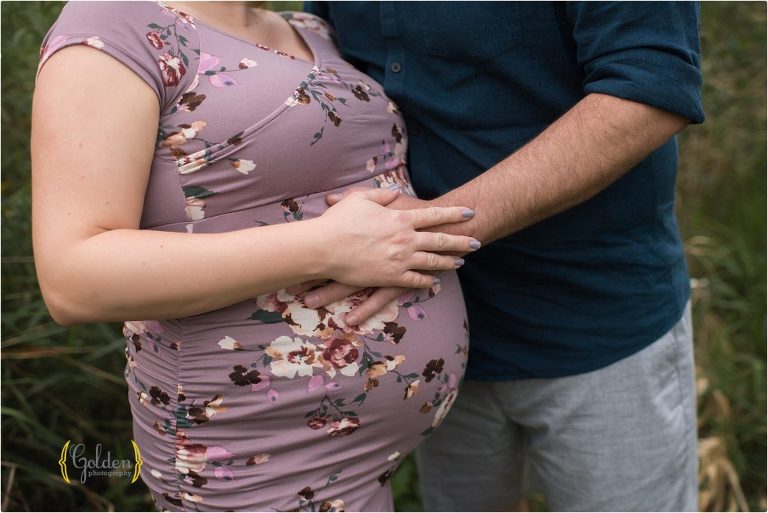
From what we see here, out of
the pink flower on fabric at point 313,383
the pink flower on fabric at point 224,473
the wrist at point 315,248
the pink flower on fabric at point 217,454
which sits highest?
the wrist at point 315,248

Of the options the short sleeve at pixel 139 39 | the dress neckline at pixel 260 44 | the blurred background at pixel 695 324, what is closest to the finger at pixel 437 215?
the dress neckline at pixel 260 44

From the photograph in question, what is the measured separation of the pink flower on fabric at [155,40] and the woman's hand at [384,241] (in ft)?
1.23

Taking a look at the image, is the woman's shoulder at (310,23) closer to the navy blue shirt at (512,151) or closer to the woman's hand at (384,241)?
the navy blue shirt at (512,151)

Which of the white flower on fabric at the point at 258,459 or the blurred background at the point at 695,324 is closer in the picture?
the white flower on fabric at the point at 258,459

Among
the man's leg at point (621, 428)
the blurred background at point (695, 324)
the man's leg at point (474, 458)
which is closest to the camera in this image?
the man's leg at point (621, 428)

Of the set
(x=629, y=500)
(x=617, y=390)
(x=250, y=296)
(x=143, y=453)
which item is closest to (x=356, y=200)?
(x=250, y=296)

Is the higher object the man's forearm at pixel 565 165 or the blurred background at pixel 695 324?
the man's forearm at pixel 565 165

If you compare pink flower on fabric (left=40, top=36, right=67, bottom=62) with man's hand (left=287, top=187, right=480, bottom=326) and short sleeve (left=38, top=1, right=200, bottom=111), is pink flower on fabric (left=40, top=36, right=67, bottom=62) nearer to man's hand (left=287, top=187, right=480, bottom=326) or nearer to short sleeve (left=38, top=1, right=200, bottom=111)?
short sleeve (left=38, top=1, right=200, bottom=111)

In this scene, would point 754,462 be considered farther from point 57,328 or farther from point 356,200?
point 57,328

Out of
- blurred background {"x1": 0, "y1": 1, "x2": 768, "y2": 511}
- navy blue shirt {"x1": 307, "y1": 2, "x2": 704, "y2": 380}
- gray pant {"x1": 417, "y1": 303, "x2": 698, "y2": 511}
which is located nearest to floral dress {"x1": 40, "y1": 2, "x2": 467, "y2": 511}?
navy blue shirt {"x1": 307, "y1": 2, "x2": 704, "y2": 380}

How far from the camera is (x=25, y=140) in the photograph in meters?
2.21

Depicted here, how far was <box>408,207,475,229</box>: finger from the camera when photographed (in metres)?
Result: 1.42

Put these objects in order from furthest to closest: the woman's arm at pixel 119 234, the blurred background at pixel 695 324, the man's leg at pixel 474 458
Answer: the blurred background at pixel 695 324 → the man's leg at pixel 474 458 → the woman's arm at pixel 119 234

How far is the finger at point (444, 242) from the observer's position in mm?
1412
